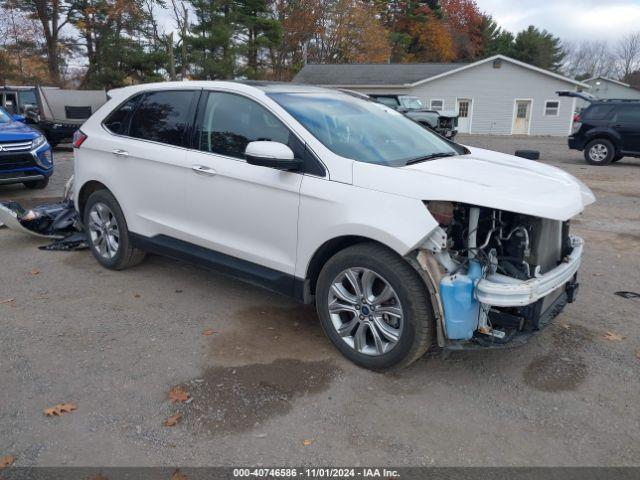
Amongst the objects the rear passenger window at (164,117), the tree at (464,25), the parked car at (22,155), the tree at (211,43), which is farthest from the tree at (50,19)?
the tree at (464,25)

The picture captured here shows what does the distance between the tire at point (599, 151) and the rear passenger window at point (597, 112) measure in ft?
2.07

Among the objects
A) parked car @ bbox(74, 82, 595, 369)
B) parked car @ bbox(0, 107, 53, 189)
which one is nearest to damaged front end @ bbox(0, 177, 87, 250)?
parked car @ bbox(74, 82, 595, 369)

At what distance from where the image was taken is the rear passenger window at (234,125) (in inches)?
158

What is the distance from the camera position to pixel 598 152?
15.6 metres

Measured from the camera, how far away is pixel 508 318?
336 centimetres

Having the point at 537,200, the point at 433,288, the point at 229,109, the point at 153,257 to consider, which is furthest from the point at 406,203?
the point at 153,257

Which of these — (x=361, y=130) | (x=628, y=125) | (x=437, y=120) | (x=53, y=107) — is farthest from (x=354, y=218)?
(x=437, y=120)

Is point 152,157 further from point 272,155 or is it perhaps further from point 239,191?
point 272,155

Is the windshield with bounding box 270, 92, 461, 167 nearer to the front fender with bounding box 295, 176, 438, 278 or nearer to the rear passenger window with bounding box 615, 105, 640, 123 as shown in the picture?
the front fender with bounding box 295, 176, 438, 278

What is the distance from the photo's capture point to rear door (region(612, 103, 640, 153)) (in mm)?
14812

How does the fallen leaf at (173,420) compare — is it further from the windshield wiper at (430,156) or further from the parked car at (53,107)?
the parked car at (53,107)

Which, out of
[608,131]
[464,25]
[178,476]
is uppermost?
[464,25]

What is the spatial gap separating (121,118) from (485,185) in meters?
3.53

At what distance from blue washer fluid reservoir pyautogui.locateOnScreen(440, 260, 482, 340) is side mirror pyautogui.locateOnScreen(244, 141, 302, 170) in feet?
4.17
